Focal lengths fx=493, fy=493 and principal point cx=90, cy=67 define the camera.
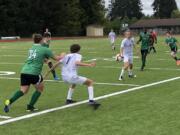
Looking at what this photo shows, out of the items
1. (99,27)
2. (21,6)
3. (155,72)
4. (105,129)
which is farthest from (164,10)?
(105,129)

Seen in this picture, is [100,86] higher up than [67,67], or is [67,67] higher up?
[67,67]

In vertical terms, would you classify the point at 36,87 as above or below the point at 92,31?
above

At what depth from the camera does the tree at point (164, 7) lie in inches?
7175

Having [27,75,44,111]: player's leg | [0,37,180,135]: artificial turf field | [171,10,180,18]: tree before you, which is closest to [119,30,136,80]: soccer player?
[0,37,180,135]: artificial turf field

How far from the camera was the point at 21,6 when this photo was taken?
93.7 meters

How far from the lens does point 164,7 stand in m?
184

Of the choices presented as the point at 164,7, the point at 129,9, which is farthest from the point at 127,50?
the point at 164,7

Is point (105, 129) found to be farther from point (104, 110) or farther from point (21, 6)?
point (21, 6)

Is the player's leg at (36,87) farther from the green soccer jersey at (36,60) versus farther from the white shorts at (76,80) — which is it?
the white shorts at (76,80)

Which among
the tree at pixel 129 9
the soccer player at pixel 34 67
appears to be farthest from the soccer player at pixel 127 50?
the tree at pixel 129 9

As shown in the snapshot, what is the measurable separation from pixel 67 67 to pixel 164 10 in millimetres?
176227

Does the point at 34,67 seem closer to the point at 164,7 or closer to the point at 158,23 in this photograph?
the point at 158,23

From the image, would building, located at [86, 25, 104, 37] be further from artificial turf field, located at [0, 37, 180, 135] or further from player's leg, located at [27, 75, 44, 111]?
player's leg, located at [27, 75, 44, 111]

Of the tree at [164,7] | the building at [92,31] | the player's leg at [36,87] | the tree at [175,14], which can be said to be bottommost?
the building at [92,31]
